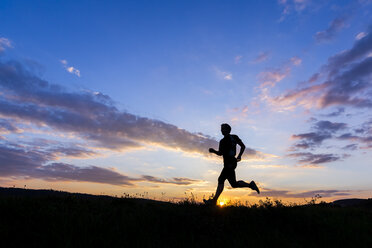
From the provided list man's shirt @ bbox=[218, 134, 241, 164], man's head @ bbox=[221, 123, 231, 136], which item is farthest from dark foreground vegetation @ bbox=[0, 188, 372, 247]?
man's head @ bbox=[221, 123, 231, 136]

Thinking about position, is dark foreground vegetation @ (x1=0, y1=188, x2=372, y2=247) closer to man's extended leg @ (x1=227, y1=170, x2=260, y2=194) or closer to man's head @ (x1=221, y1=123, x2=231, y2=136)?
man's extended leg @ (x1=227, y1=170, x2=260, y2=194)

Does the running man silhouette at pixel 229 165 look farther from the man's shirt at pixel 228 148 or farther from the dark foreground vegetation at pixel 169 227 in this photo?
the dark foreground vegetation at pixel 169 227

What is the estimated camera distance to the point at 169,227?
6.54 metres

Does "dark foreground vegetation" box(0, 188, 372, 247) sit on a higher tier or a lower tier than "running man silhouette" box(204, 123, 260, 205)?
lower

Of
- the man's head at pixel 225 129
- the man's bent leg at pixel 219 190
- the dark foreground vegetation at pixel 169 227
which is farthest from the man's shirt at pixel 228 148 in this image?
the dark foreground vegetation at pixel 169 227

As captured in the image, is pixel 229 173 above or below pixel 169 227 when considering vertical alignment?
above

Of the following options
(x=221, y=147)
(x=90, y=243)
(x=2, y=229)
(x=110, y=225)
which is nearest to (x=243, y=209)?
(x=221, y=147)

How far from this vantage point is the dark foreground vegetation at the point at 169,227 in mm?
5523

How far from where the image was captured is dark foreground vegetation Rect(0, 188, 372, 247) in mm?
5523

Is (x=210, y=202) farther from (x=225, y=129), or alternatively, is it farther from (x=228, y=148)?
(x=225, y=129)

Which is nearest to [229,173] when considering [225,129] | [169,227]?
[225,129]

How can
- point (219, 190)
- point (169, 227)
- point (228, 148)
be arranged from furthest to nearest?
point (228, 148) < point (219, 190) < point (169, 227)

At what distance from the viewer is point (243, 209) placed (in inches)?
309

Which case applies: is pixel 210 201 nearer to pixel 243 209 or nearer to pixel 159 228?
pixel 243 209
